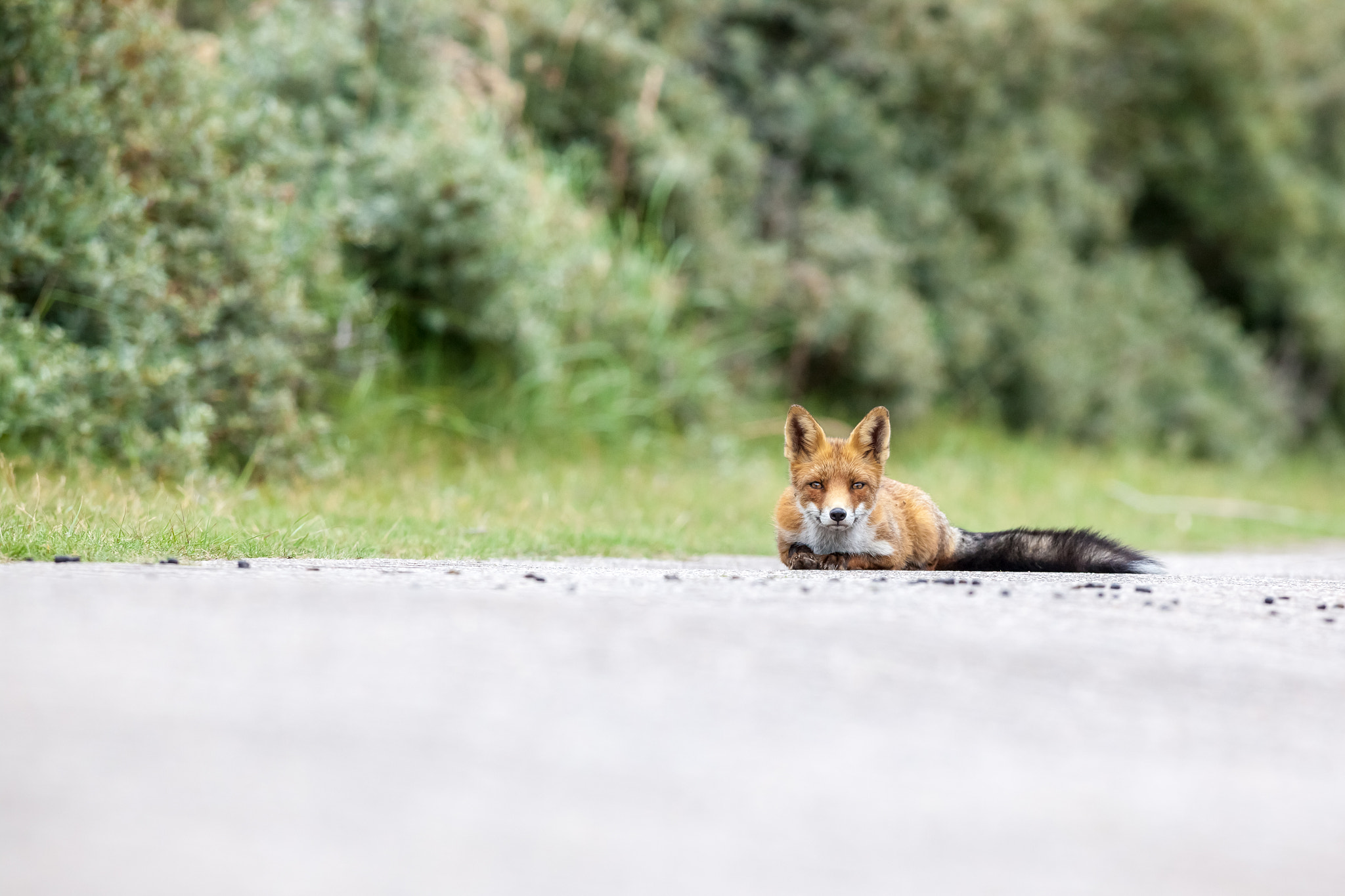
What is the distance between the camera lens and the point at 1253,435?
20.5 metres

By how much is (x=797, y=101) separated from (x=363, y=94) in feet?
19.4

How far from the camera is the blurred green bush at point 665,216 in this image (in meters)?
8.55

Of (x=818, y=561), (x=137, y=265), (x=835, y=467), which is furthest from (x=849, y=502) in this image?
(x=137, y=265)

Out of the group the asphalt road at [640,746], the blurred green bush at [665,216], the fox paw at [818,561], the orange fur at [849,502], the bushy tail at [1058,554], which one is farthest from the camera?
the blurred green bush at [665,216]

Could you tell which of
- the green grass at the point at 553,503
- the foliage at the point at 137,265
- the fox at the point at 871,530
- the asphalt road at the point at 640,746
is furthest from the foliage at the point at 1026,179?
the asphalt road at the point at 640,746

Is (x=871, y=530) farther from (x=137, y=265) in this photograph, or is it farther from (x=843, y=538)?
(x=137, y=265)

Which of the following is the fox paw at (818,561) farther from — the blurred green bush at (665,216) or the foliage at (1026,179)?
the foliage at (1026,179)

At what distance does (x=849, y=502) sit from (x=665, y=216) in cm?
847

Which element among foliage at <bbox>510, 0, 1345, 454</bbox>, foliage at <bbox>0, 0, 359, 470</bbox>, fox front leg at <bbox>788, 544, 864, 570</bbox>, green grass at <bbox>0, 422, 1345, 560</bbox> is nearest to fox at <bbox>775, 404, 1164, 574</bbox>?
fox front leg at <bbox>788, 544, 864, 570</bbox>

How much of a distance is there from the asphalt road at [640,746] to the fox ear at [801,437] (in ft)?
5.91

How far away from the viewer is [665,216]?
1382 cm

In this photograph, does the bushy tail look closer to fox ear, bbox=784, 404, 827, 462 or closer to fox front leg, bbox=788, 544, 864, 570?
fox front leg, bbox=788, 544, 864, 570

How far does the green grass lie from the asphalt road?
1.78m

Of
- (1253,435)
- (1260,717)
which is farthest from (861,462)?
(1253,435)
